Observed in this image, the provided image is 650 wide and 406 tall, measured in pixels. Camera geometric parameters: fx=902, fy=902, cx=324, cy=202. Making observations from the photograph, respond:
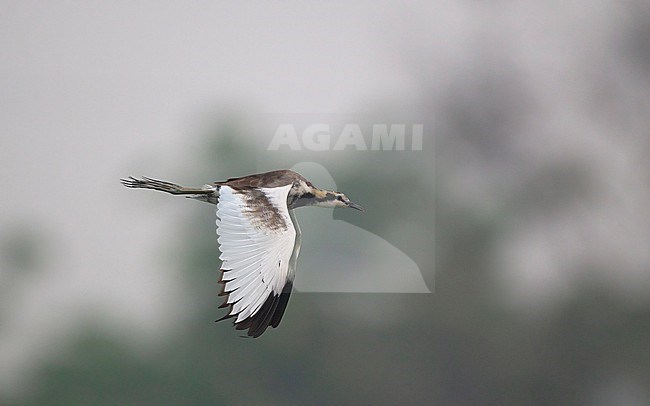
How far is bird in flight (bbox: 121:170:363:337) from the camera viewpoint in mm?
1705

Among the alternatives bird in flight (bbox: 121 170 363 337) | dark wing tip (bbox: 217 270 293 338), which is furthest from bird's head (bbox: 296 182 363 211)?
dark wing tip (bbox: 217 270 293 338)

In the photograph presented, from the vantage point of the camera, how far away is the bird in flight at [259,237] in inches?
67.1

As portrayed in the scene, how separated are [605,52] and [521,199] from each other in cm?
39

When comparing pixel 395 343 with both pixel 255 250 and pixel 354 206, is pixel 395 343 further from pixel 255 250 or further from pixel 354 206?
pixel 255 250

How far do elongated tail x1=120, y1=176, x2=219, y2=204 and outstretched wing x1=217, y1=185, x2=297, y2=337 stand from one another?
94 millimetres

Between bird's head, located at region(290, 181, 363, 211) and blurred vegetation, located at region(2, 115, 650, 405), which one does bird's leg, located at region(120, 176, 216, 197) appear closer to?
blurred vegetation, located at region(2, 115, 650, 405)

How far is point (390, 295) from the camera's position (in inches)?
78.8

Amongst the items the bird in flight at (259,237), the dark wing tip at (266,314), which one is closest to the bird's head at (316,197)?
the bird in flight at (259,237)

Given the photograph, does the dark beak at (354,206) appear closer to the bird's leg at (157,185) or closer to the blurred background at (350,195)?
the blurred background at (350,195)

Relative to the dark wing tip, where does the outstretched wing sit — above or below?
above

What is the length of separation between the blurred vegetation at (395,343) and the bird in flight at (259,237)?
0.09 metres

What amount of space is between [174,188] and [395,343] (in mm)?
605

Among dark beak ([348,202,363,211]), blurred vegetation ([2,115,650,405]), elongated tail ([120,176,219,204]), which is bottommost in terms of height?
blurred vegetation ([2,115,650,405])

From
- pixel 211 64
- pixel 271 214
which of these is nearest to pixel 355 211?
pixel 271 214
